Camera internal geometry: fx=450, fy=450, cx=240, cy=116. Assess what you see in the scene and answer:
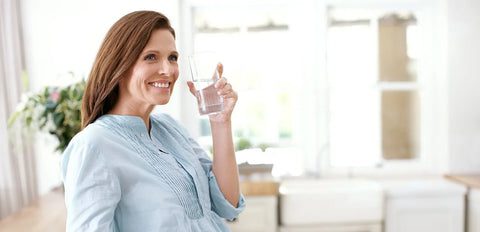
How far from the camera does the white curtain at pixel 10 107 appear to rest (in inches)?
105

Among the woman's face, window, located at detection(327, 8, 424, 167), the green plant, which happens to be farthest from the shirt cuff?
window, located at detection(327, 8, 424, 167)

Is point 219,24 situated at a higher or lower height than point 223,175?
higher

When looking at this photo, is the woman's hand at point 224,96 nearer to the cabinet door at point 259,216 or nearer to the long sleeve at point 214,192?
the long sleeve at point 214,192

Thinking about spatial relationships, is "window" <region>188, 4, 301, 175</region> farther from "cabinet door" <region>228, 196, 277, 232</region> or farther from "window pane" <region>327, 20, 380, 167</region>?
"cabinet door" <region>228, 196, 277, 232</region>

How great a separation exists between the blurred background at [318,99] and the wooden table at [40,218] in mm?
532

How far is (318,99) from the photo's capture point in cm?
298

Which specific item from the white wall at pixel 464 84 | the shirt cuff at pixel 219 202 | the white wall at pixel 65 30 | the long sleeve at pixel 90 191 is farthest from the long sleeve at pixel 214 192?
the white wall at pixel 464 84

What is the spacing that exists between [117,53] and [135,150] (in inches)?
7.6

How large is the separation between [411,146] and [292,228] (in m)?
1.13

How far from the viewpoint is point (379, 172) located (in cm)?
306

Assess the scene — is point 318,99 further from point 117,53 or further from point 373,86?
point 117,53

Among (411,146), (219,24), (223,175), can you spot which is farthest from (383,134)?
(223,175)

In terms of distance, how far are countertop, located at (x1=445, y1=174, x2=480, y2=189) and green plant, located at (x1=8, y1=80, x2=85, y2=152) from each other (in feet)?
7.24

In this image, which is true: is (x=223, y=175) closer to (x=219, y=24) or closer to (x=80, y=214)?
(x=80, y=214)
